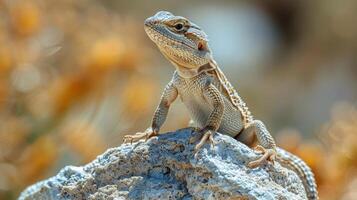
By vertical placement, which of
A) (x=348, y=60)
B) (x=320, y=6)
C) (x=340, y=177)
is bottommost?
(x=340, y=177)

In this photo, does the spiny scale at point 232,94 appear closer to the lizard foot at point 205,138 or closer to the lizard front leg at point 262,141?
the lizard front leg at point 262,141

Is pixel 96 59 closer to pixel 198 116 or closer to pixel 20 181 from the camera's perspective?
pixel 20 181

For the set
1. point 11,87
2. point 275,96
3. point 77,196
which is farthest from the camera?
point 275,96

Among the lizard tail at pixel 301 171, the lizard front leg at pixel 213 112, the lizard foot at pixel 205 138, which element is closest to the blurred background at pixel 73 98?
the lizard tail at pixel 301 171

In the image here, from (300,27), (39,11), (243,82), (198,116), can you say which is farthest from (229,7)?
(198,116)

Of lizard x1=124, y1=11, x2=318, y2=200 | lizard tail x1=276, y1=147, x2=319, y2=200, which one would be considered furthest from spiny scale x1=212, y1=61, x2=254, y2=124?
lizard tail x1=276, y1=147, x2=319, y2=200

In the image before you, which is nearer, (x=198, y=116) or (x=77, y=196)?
(x=77, y=196)

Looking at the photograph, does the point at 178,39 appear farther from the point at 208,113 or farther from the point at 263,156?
the point at 263,156
